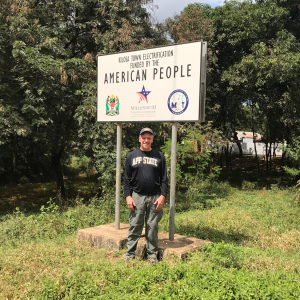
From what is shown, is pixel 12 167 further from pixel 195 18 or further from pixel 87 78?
pixel 195 18

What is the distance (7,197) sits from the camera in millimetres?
16594

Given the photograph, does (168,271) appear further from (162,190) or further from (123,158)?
(123,158)

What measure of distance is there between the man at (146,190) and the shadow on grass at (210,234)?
189 centimetres

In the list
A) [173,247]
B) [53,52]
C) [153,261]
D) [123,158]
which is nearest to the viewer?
[153,261]

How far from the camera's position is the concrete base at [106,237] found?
522 cm

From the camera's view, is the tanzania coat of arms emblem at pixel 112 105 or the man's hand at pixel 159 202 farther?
the tanzania coat of arms emblem at pixel 112 105

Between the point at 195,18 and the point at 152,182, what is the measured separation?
11634 mm

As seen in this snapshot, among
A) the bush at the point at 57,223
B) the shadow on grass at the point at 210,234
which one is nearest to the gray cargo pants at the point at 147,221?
the shadow on grass at the point at 210,234

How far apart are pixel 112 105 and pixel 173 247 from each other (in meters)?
2.87

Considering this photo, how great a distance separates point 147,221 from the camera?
4.67 meters

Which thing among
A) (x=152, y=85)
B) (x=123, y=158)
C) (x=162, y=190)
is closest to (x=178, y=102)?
(x=152, y=85)

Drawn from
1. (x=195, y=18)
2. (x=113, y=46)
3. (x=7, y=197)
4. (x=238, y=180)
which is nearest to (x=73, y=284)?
(x=113, y=46)

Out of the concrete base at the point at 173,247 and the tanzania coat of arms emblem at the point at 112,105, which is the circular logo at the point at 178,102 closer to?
the tanzania coat of arms emblem at the point at 112,105

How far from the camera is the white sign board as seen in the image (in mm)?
5172
